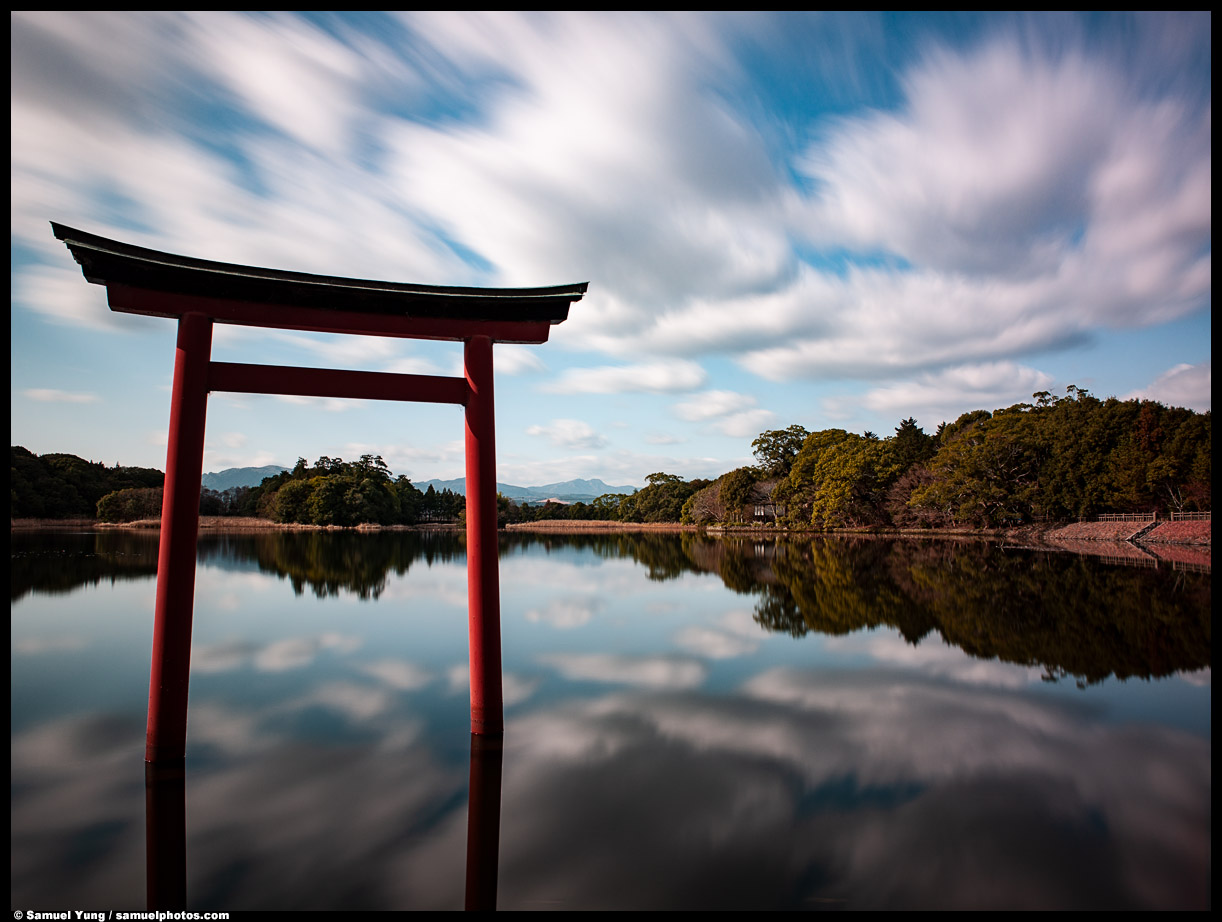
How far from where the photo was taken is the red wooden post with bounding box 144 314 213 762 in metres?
4.77

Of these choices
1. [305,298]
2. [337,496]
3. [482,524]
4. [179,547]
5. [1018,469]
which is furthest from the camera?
[337,496]

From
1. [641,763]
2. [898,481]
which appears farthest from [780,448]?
[641,763]

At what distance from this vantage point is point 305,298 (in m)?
5.19

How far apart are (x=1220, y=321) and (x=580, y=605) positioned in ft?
40.2

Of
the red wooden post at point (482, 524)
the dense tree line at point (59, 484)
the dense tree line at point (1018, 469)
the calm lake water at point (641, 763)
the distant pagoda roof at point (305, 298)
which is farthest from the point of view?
the dense tree line at point (59, 484)

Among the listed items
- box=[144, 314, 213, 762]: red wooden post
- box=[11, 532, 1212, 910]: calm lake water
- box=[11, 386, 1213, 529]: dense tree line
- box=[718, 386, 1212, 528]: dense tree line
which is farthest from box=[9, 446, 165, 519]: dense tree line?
box=[718, 386, 1212, 528]: dense tree line

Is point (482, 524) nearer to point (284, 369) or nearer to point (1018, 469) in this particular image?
point (284, 369)

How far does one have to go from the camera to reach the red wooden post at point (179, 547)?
4.77 meters

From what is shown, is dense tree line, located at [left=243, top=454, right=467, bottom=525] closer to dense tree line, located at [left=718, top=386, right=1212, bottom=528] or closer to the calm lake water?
dense tree line, located at [left=718, top=386, right=1212, bottom=528]

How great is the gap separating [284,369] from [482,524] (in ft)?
7.01

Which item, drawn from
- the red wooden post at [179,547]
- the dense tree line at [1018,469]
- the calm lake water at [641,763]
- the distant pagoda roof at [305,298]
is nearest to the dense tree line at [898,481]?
the dense tree line at [1018,469]

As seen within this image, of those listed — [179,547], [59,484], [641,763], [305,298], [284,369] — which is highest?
[59,484]

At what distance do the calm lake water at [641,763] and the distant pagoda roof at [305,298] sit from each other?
3768 millimetres

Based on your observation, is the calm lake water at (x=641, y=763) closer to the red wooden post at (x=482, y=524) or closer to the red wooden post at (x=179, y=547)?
the red wooden post at (x=179, y=547)
